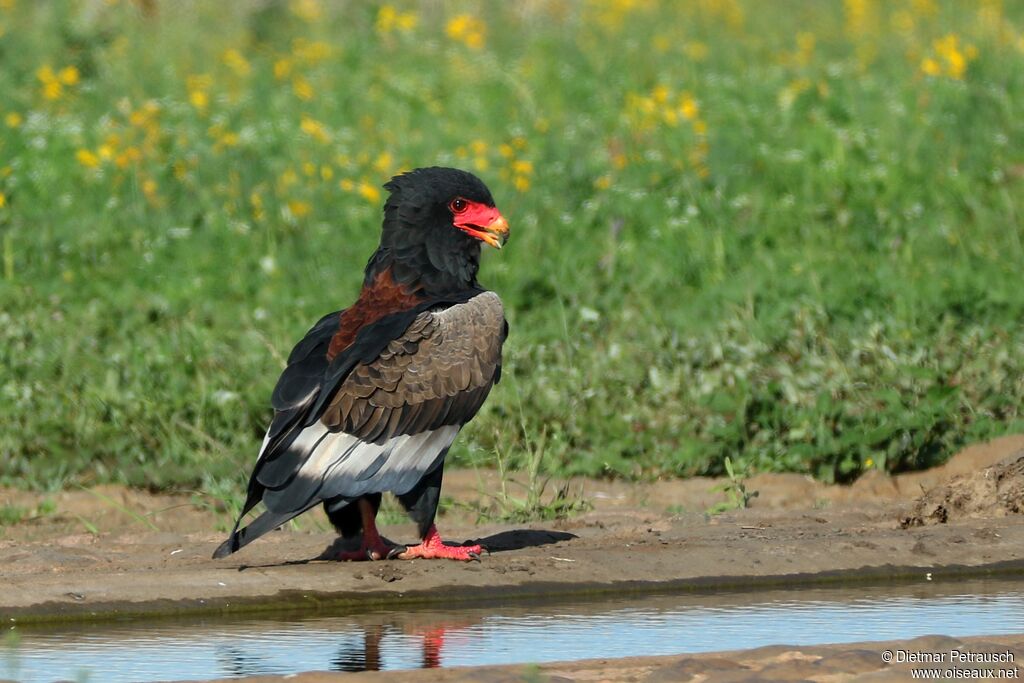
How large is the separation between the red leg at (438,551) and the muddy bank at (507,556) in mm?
57

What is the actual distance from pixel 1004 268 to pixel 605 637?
5534 mm

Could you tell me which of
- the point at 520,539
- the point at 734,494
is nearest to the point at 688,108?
the point at 734,494

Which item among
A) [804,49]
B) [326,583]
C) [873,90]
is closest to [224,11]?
[804,49]

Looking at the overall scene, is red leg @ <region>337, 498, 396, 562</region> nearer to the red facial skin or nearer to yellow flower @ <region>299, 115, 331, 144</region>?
the red facial skin

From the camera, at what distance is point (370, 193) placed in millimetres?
10812

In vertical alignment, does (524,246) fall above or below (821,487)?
above

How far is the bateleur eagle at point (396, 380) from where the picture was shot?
5.46m

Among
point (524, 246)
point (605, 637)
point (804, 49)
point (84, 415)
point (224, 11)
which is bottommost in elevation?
point (605, 637)

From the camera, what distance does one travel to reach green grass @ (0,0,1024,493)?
752 centimetres

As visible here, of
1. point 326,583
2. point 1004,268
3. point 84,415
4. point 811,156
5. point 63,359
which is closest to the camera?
point 326,583

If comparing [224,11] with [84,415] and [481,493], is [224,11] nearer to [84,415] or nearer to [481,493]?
[84,415]

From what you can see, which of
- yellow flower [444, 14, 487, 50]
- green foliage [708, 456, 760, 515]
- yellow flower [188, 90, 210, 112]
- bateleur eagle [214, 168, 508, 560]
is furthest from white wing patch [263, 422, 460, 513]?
yellow flower [444, 14, 487, 50]

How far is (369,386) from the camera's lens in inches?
220

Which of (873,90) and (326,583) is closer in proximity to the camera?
(326,583)
